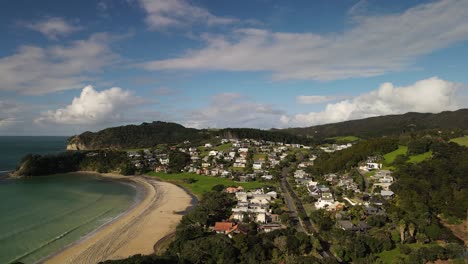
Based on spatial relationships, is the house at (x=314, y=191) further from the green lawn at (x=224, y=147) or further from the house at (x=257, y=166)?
the green lawn at (x=224, y=147)

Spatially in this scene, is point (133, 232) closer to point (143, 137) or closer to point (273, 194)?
point (273, 194)

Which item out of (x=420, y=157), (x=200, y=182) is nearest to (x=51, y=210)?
(x=200, y=182)

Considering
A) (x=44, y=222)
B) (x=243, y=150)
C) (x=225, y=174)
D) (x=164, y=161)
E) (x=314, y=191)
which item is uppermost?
(x=243, y=150)

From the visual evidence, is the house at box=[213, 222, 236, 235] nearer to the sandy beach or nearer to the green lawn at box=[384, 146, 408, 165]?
the sandy beach

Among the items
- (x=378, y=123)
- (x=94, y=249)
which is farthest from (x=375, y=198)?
(x=378, y=123)

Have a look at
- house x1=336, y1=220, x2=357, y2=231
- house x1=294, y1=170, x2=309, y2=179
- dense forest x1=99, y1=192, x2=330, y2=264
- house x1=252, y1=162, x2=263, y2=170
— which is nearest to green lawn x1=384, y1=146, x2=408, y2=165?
house x1=294, y1=170, x2=309, y2=179

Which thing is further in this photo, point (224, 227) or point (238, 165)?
point (238, 165)
